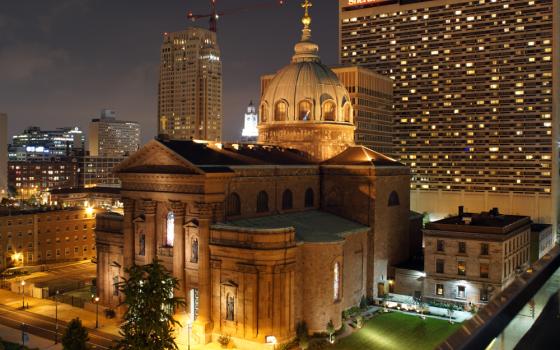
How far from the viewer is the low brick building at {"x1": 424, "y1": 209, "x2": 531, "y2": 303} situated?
67.2 metres

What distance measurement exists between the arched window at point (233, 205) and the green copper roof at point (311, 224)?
1034 millimetres

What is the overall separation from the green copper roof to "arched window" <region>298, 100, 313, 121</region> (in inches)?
522

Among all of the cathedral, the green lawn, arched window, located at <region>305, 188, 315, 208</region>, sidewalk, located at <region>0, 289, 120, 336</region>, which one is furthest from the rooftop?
sidewalk, located at <region>0, 289, 120, 336</region>

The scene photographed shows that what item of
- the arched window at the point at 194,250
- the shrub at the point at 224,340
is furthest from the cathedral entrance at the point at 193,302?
the shrub at the point at 224,340

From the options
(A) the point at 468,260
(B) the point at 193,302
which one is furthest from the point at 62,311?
(A) the point at 468,260

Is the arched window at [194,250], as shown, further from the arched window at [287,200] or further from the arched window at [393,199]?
the arched window at [393,199]

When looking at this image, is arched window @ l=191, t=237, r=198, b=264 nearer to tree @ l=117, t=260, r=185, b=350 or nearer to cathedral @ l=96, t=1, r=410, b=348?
cathedral @ l=96, t=1, r=410, b=348

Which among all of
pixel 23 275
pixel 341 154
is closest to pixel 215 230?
pixel 341 154

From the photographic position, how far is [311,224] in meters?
67.3

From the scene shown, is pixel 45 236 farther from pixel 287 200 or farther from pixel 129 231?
pixel 287 200

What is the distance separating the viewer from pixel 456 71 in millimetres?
144250

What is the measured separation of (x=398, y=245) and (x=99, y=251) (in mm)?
39234

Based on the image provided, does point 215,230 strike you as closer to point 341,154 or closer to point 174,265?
point 174,265

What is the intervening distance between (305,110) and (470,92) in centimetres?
7765
